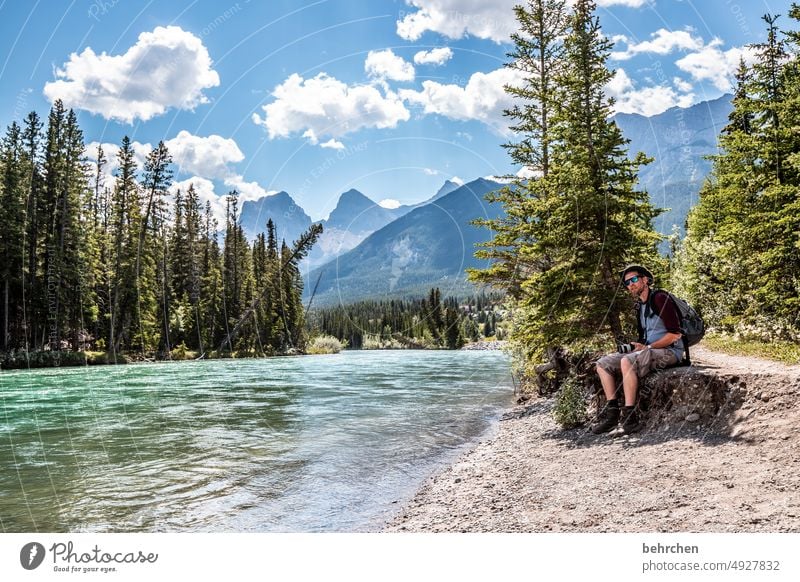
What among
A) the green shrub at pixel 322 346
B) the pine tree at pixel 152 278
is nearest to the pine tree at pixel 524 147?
the pine tree at pixel 152 278

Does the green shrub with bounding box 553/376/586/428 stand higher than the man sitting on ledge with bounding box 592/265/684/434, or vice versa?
the man sitting on ledge with bounding box 592/265/684/434

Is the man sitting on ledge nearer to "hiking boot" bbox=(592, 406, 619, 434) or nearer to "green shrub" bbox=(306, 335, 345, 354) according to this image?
"hiking boot" bbox=(592, 406, 619, 434)

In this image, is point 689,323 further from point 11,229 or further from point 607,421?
point 11,229

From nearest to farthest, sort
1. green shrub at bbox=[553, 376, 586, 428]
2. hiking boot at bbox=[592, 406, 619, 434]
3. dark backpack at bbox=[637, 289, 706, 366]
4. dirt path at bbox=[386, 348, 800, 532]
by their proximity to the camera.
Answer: dirt path at bbox=[386, 348, 800, 532]
dark backpack at bbox=[637, 289, 706, 366]
hiking boot at bbox=[592, 406, 619, 434]
green shrub at bbox=[553, 376, 586, 428]

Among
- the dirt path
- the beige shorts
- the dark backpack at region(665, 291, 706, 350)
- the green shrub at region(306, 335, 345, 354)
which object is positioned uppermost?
the dark backpack at region(665, 291, 706, 350)

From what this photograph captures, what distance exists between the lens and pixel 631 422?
821 cm

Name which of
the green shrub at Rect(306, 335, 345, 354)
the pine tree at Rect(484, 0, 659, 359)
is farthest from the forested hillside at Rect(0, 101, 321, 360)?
the pine tree at Rect(484, 0, 659, 359)

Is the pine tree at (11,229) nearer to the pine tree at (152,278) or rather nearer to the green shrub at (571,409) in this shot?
the pine tree at (152,278)

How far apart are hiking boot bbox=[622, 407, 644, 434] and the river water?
3.34 metres

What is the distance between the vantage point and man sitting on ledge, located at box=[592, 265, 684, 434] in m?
7.08

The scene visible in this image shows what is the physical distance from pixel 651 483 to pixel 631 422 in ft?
8.78

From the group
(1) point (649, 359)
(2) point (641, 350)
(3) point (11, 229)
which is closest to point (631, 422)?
(1) point (649, 359)

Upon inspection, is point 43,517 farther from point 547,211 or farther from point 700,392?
point 547,211

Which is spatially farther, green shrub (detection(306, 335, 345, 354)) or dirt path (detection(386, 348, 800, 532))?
green shrub (detection(306, 335, 345, 354))
